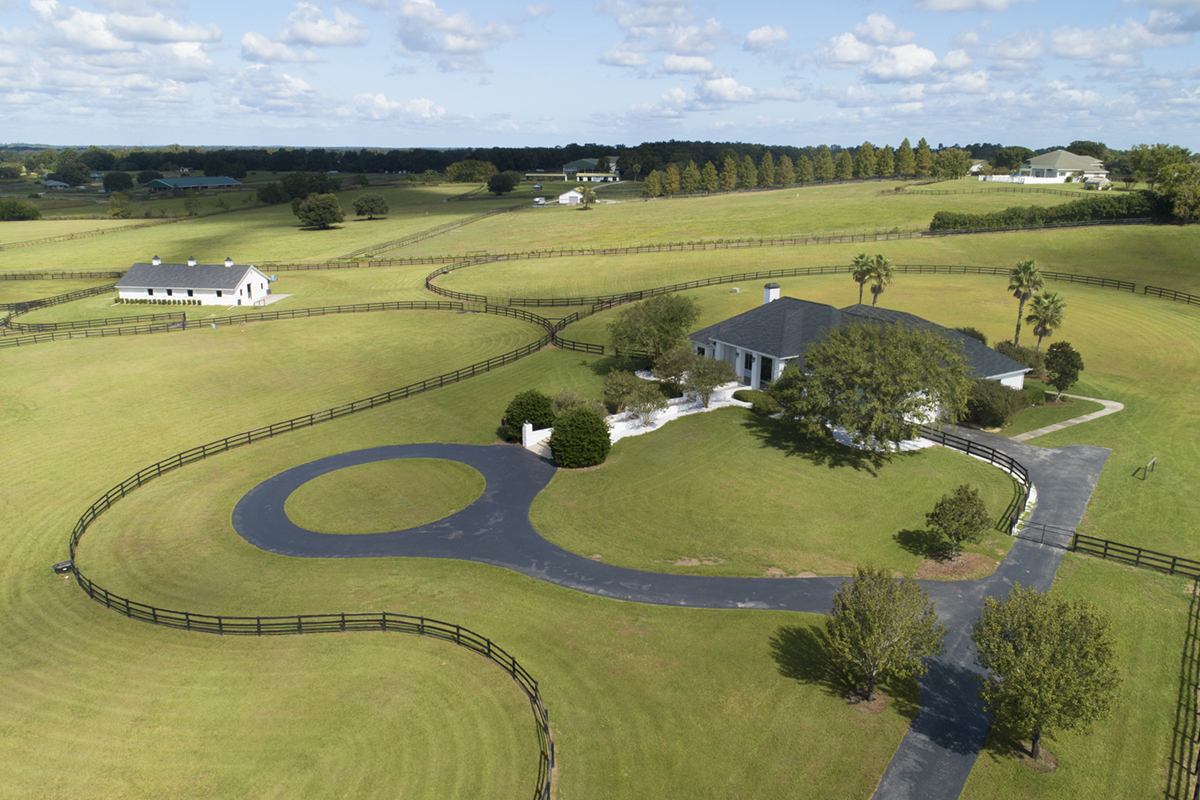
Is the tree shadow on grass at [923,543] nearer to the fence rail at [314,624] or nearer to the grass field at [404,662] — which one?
the grass field at [404,662]

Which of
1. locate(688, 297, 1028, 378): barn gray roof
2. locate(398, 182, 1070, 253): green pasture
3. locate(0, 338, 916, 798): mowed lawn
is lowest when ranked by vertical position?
locate(0, 338, 916, 798): mowed lawn

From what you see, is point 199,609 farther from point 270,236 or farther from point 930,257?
point 270,236

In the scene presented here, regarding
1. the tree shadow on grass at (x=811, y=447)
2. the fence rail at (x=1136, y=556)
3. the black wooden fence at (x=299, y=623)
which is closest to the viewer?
the black wooden fence at (x=299, y=623)

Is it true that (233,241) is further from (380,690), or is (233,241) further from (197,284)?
(380,690)

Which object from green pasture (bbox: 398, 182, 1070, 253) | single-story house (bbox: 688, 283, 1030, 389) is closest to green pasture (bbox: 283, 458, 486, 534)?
single-story house (bbox: 688, 283, 1030, 389)

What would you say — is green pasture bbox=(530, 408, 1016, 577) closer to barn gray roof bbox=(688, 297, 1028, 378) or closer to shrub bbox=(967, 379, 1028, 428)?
shrub bbox=(967, 379, 1028, 428)

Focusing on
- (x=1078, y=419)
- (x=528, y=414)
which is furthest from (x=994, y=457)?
(x=528, y=414)

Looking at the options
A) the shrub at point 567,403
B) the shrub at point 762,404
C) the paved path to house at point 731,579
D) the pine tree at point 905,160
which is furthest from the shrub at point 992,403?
the pine tree at point 905,160
